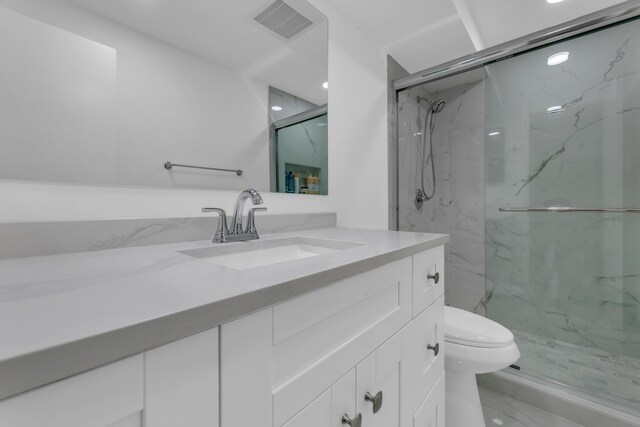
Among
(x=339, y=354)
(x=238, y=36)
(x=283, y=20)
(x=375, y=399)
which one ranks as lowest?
(x=375, y=399)

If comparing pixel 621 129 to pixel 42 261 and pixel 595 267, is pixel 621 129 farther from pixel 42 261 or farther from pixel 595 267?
pixel 42 261

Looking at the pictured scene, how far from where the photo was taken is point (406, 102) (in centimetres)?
208

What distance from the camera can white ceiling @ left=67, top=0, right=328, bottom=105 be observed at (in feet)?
2.74

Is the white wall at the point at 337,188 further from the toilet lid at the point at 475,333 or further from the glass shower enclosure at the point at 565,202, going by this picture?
the toilet lid at the point at 475,333

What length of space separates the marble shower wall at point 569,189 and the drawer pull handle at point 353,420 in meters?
1.73

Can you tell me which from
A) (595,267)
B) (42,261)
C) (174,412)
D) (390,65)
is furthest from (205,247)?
Answer: (595,267)

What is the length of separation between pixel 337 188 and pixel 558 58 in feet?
5.07

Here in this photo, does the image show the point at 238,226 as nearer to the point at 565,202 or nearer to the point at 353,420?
the point at 353,420

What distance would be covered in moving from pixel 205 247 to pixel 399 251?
0.53 m

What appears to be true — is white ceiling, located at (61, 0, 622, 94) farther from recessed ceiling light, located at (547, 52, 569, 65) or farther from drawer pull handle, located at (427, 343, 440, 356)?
drawer pull handle, located at (427, 343, 440, 356)

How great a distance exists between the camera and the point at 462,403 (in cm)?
122

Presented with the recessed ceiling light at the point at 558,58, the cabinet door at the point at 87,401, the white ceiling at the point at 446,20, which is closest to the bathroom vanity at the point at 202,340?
the cabinet door at the point at 87,401

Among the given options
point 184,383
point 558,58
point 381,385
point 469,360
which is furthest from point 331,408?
point 558,58

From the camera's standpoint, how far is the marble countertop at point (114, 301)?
0.78 feet
